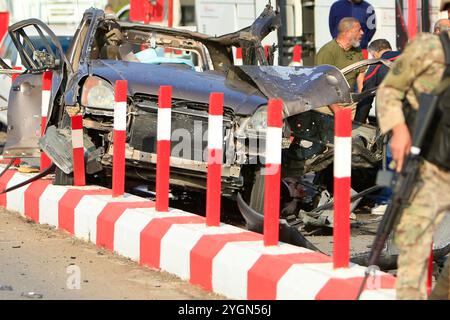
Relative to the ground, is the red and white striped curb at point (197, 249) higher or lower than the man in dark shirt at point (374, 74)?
lower

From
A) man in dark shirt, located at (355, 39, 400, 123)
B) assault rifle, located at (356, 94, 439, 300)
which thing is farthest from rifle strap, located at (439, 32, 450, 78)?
man in dark shirt, located at (355, 39, 400, 123)

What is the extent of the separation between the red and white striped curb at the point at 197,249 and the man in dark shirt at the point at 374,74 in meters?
2.42

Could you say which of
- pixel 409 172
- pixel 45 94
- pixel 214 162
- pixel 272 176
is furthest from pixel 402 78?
pixel 45 94

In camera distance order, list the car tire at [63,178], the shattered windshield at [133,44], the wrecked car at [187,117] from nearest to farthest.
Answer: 1. the wrecked car at [187,117]
2. the car tire at [63,178]
3. the shattered windshield at [133,44]

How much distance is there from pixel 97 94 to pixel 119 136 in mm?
823

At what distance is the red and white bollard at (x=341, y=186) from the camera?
6531 mm

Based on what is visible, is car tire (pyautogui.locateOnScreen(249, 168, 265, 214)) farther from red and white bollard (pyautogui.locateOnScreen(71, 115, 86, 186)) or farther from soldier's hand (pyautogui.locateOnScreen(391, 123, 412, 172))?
soldier's hand (pyautogui.locateOnScreen(391, 123, 412, 172))

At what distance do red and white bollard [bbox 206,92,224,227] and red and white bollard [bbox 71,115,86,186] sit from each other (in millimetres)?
2167

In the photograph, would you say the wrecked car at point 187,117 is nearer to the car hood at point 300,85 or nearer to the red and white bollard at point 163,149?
the car hood at point 300,85

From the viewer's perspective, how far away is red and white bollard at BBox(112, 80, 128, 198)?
9195mm

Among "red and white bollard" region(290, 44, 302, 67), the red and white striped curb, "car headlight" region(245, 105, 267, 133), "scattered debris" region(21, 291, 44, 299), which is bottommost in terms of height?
"scattered debris" region(21, 291, 44, 299)

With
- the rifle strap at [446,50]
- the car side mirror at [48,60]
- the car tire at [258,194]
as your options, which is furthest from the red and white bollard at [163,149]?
the rifle strap at [446,50]

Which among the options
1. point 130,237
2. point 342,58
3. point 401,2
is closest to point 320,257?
point 130,237
